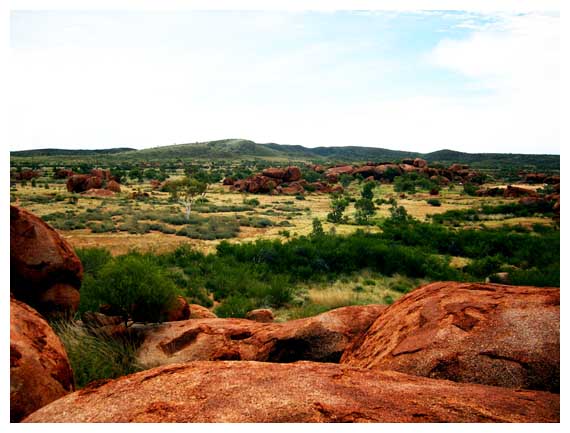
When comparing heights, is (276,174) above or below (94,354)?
above

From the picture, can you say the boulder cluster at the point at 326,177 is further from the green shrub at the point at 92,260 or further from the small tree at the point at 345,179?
the green shrub at the point at 92,260

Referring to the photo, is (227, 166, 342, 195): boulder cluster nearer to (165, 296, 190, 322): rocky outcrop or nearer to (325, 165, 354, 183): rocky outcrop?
(325, 165, 354, 183): rocky outcrop

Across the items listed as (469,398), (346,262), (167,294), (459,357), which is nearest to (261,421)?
(469,398)

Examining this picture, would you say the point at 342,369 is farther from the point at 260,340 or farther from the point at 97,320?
the point at 97,320

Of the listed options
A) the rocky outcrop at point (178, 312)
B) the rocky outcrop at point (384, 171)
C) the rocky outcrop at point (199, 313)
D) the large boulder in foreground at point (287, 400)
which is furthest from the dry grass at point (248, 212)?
the large boulder in foreground at point (287, 400)

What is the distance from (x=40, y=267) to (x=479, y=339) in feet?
23.1

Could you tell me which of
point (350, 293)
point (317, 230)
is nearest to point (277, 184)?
point (317, 230)

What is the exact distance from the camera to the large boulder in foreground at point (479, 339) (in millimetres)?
4094

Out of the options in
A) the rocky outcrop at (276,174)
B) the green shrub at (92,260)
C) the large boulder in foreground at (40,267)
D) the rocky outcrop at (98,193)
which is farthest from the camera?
the rocky outcrop at (276,174)

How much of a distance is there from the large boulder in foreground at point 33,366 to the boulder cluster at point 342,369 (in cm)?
1

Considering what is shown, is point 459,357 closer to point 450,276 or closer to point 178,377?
point 178,377

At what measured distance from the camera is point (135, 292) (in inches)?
317

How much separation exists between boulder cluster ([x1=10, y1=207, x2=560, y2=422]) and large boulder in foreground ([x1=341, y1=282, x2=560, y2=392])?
0.01 meters

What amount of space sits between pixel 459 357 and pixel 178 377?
2.95m
